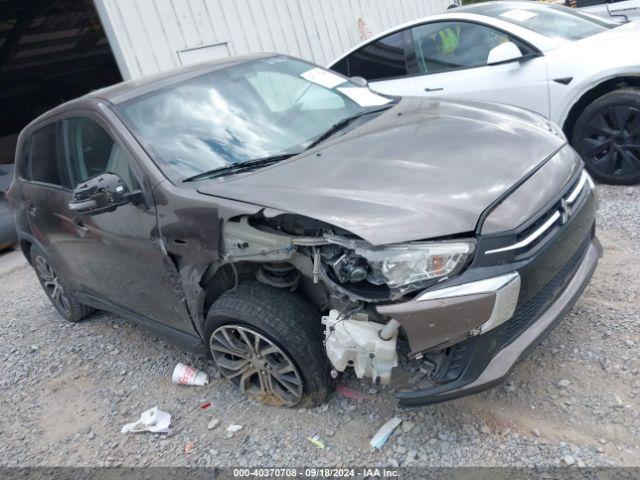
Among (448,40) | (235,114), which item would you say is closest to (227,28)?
(448,40)

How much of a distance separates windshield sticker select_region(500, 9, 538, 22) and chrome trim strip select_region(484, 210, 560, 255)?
10.9 feet

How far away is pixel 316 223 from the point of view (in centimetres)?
238

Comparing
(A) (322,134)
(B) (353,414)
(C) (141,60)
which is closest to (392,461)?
(B) (353,414)

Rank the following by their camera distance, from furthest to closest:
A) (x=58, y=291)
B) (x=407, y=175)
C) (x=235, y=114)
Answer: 1. (x=58, y=291)
2. (x=235, y=114)
3. (x=407, y=175)

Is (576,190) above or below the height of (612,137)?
above

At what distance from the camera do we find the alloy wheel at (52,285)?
14.7 ft

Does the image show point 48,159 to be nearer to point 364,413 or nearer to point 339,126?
point 339,126

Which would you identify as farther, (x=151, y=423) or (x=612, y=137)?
(x=612, y=137)

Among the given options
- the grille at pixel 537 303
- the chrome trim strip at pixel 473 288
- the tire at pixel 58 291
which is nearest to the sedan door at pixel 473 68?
the grille at pixel 537 303

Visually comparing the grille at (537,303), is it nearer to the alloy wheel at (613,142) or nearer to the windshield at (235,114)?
the windshield at (235,114)

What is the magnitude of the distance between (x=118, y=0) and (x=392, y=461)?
251 inches

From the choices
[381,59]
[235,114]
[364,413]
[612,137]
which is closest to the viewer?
[364,413]

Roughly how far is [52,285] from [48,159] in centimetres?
124

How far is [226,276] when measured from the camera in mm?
2922
